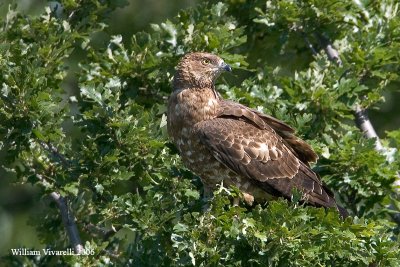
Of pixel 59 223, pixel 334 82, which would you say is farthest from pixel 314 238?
pixel 59 223

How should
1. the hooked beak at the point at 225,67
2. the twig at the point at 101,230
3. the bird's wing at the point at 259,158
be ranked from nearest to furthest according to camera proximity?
the bird's wing at the point at 259,158 → the hooked beak at the point at 225,67 → the twig at the point at 101,230

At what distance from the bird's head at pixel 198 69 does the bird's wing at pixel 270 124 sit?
0.24m

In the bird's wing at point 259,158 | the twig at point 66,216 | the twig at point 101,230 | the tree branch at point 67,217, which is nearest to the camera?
the bird's wing at point 259,158

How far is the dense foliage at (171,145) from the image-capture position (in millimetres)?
6512

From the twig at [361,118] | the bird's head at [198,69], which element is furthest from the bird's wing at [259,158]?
the twig at [361,118]

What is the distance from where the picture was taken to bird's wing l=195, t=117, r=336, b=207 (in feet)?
24.6

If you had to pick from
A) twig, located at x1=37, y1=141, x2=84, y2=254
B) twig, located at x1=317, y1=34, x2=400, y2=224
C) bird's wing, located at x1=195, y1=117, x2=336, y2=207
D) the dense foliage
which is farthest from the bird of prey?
twig, located at x1=37, y1=141, x2=84, y2=254

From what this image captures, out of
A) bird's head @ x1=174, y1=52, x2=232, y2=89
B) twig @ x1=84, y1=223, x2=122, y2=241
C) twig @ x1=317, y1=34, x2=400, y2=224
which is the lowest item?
twig @ x1=84, y1=223, x2=122, y2=241

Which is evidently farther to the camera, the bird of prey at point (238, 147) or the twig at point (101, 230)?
the twig at point (101, 230)

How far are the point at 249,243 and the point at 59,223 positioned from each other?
2537 millimetres

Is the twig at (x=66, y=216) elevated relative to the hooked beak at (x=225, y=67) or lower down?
lower down

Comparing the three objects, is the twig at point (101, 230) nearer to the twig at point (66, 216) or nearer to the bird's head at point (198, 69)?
the twig at point (66, 216)

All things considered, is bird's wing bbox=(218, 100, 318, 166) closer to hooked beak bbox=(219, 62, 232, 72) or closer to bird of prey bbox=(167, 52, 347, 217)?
bird of prey bbox=(167, 52, 347, 217)

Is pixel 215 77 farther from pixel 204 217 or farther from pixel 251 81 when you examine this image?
pixel 204 217
